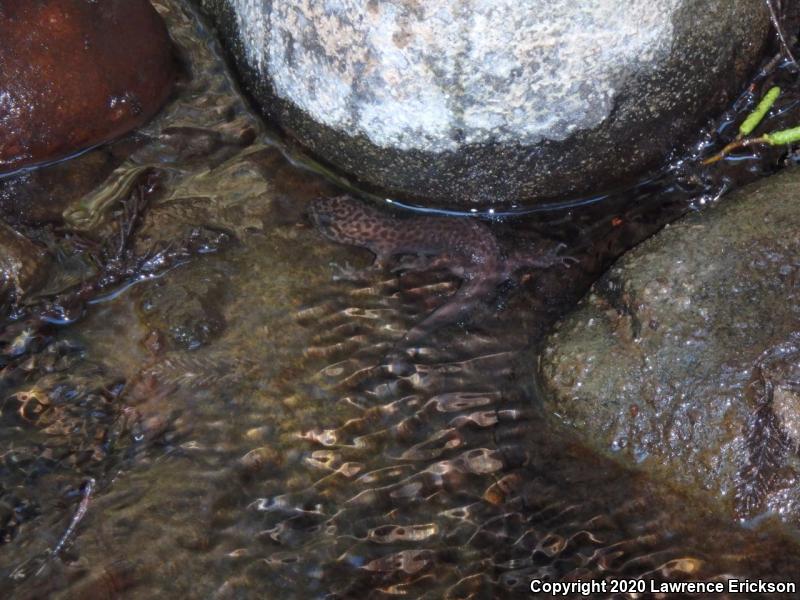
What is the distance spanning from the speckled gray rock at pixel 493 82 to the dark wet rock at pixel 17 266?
5.18ft

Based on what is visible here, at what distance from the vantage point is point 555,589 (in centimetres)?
346

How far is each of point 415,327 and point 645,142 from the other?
1.59 meters

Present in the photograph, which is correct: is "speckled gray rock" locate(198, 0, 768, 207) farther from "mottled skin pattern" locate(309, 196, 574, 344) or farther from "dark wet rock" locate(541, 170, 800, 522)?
"dark wet rock" locate(541, 170, 800, 522)

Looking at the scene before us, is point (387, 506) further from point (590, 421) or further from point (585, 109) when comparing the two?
point (585, 109)

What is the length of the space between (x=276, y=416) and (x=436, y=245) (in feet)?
4.55

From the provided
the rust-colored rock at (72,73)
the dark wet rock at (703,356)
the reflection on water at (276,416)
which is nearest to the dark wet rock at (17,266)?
the reflection on water at (276,416)

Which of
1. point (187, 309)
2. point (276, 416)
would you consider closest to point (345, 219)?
point (187, 309)

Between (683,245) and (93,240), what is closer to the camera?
(683,245)

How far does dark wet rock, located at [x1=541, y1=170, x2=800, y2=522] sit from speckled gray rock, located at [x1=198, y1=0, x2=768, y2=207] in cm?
62

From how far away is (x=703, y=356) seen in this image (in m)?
3.71

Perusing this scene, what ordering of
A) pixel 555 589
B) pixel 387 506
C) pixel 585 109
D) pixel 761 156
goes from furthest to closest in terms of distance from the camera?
pixel 761 156 → pixel 585 109 → pixel 387 506 → pixel 555 589

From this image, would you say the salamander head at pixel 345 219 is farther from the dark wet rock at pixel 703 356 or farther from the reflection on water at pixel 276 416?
the dark wet rock at pixel 703 356

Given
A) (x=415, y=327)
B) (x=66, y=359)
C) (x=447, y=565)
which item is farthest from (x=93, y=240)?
(x=447, y=565)

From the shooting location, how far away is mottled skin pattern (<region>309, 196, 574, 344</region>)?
4602 mm
